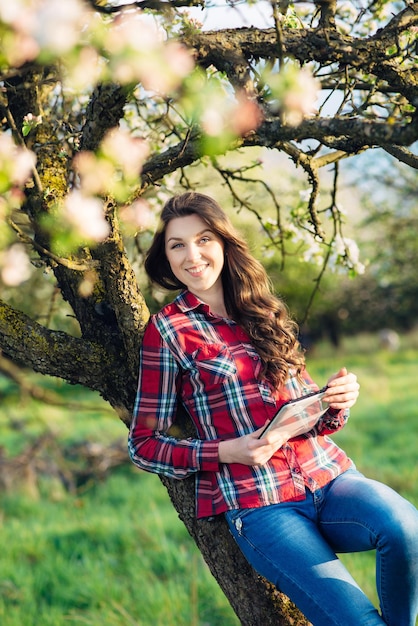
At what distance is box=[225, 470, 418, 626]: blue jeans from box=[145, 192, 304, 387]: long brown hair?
471 millimetres

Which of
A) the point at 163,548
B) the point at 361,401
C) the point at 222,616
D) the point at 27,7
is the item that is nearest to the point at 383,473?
the point at 163,548

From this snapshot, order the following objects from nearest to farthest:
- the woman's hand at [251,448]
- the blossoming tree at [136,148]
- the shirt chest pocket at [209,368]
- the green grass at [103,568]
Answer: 1. the blossoming tree at [136,148]
2. the woman's hand at [251,448]
3. the shirt chest pocket at [209,368]
4. the green grass at [103,568]

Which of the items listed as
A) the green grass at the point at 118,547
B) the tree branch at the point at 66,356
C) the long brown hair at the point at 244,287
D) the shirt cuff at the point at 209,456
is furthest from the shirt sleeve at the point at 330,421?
the green grass at the point at 118,547

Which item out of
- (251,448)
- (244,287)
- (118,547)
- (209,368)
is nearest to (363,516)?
(251,448)

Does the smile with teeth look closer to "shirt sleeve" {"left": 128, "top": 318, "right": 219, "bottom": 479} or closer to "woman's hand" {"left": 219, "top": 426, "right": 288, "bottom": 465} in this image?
"shirt sleeve" {"left": 128, "top": 318, "right": 219, "bottom": 479}

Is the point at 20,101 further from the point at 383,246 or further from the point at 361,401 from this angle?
the point at 383,246

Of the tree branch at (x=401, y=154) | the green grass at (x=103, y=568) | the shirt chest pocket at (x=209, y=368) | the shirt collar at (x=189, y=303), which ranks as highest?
the tree branch at (x=401, y=154)

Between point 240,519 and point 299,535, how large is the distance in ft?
0.66

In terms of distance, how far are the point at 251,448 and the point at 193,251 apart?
0.75 m

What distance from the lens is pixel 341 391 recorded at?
244cm

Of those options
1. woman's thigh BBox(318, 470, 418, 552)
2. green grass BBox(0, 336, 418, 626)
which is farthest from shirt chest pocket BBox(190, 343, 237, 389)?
green grass BBox(0, 336, 418, 626)

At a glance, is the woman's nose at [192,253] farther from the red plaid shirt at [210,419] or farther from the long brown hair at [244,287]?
the red plaid shirt at [210,419]

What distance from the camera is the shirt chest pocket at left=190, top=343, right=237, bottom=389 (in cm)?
237

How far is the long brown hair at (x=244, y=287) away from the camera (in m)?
2.51
